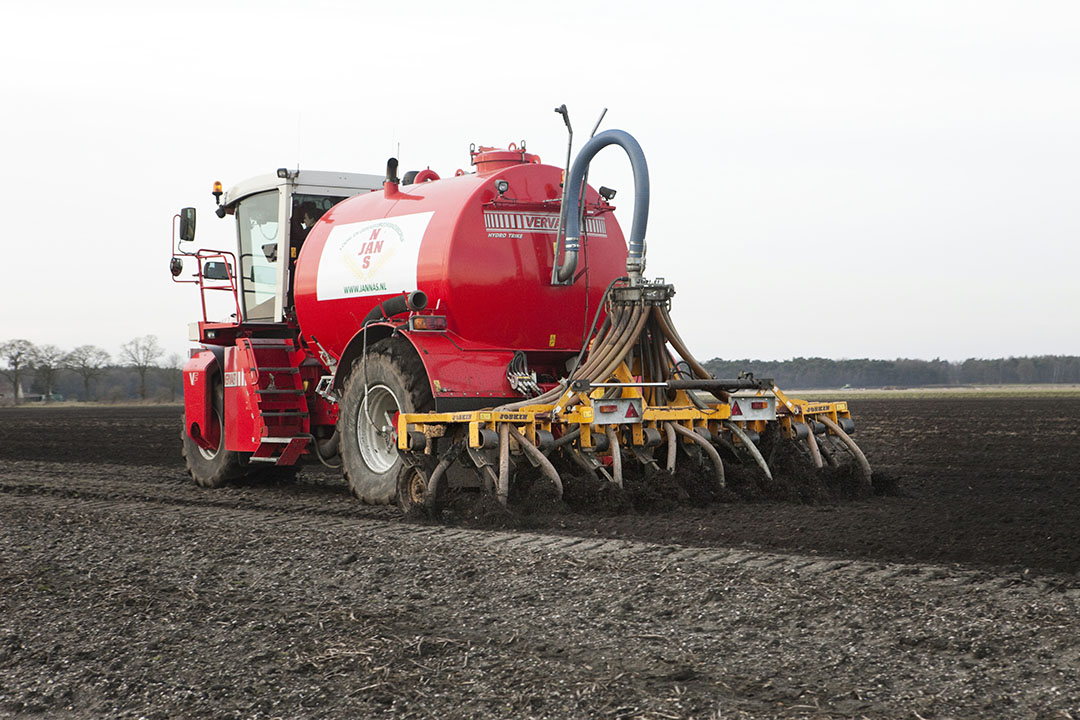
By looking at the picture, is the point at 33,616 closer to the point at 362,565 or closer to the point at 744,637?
the point at 362,565

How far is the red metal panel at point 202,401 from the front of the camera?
39.0ft

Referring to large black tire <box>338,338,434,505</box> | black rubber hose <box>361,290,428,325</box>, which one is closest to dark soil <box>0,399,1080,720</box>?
large black tire <box>338,338,434,505</box>

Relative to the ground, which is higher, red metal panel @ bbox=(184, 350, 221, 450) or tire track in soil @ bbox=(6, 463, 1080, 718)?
red metal panel @ bbox=(184, 350, 221, 450)

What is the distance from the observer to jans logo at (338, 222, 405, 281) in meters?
9.75

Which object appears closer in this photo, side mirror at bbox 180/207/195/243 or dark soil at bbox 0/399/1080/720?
dark soil at bbox 0/399/1080/720

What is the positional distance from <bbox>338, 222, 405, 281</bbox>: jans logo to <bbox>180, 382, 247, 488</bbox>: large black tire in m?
2.64

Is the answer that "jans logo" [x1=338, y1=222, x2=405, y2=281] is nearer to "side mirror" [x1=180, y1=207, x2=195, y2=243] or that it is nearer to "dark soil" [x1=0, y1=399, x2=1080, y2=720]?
"dark soil" [x1=0, y1=399, x2=1080, y2=720]

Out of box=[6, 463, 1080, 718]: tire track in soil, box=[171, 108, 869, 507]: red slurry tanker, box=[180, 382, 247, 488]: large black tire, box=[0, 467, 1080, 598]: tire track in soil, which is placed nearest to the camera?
box=[6, 463, 1080, 718]: tire track in soil

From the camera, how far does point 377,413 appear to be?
972 centimetres

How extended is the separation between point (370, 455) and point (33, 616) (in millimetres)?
4468

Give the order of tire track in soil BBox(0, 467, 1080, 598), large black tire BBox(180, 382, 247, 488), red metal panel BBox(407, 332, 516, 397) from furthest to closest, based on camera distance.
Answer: large black tire BBox(180, 382, 247, 488), red metal panel BBox(407, 332, 516, 397), tire track in soil BBox(0, 467, 1080, 598)

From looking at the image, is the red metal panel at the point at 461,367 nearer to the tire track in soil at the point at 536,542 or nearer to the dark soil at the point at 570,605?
the dark soil at the point at 570,605

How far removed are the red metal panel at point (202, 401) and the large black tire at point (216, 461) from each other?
70mm

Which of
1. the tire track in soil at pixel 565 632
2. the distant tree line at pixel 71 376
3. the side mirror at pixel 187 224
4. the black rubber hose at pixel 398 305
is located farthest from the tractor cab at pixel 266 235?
the distant tree line at pixel 71 376
